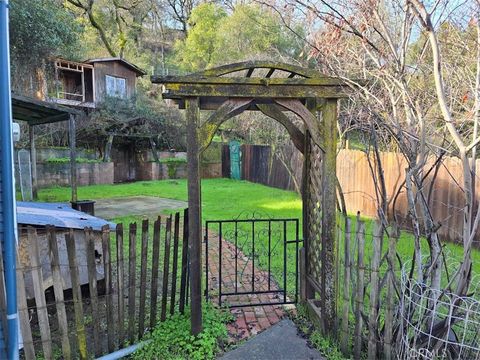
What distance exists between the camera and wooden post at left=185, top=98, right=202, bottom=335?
296 cm

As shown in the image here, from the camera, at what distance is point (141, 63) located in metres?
28.6

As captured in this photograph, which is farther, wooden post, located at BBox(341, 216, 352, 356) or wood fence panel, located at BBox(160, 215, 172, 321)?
wood fence panel, located at BBox(160, 215, 172, 321)

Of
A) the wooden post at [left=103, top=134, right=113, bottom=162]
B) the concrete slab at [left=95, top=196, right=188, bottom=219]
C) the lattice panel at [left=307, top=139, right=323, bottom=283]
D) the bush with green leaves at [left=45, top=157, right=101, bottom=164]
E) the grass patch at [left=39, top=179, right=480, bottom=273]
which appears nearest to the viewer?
the lattice panel at [left=307, top=139, right=323, bottom=283]

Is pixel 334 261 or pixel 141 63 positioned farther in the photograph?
pixel 141 63

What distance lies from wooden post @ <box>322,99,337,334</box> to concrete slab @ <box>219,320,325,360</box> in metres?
0.29

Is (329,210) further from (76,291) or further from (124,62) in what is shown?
(124,62)

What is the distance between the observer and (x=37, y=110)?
318 inches

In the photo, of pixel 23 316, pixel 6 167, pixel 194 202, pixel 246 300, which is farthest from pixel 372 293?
pixel 6 167

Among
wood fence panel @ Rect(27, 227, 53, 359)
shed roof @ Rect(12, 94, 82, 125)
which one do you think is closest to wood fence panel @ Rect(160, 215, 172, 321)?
wood fence panel @ Rect(27, 227, 53, 359)

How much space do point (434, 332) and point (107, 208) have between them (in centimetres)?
893

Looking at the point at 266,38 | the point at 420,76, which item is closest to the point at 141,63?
the point at 266,38

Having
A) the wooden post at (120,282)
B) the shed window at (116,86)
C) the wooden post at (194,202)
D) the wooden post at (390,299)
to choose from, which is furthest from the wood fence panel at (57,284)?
the shed window at (116,86)

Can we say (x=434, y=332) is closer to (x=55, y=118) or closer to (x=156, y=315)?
(x=156, y=315)

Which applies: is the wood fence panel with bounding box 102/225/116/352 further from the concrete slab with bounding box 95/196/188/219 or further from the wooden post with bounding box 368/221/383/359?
the concrete slab with bounding box 95/196/188/219
